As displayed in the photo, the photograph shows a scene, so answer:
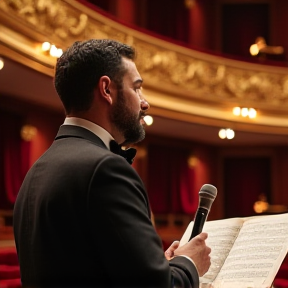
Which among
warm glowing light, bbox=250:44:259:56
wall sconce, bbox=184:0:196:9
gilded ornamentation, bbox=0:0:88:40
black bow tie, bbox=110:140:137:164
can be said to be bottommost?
black bow tie, bbox=110:140:137:164

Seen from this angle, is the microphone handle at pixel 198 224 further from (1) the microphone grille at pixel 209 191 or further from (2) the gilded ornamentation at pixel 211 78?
(2) the gilded ornamentation at pixel 211 78

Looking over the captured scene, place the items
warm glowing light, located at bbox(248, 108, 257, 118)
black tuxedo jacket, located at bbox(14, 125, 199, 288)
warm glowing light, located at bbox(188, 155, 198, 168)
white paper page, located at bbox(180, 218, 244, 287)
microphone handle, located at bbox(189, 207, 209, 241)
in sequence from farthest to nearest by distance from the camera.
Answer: warm glowing light, located at bbox(188, 155, 198, 168) < warm glowing light, located at bbox(248, 108, 257, 118) < white paper page, located at bbox(180, 218, 244, 287) < microphone handle, located at bbox(189, 207, 209, 241) < black tuxedo jacket, located at bbox(14, 125, 199, 288)

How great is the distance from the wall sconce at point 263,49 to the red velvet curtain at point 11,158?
5494mm

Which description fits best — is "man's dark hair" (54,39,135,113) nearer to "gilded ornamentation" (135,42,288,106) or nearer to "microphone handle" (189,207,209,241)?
"microphone handle" (189,207,209,241)

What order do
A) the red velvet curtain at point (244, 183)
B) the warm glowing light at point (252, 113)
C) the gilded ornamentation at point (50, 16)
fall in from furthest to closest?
the red velvet curtain at point (244, 183) < the warm glowing light at point (252, 113) < the gilded ornamentation at point (50, 16)

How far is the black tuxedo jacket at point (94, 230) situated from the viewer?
48.2 inches

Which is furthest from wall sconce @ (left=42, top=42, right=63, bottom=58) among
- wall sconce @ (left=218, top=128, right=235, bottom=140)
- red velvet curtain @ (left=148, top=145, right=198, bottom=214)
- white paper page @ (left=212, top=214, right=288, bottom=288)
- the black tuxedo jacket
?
the black tuxedo jacket

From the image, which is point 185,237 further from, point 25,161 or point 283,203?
point 283,203

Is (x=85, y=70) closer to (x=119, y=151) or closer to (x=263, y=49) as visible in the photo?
(x=119, y=151)

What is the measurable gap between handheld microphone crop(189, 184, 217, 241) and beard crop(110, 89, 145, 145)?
0.92ft

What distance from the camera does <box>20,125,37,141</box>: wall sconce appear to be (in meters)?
8.02

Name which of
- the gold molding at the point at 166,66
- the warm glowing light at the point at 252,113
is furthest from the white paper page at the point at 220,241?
the warm glowing light at the point at 252,113

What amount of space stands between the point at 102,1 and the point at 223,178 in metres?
4.61

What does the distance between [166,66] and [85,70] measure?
7929mm
